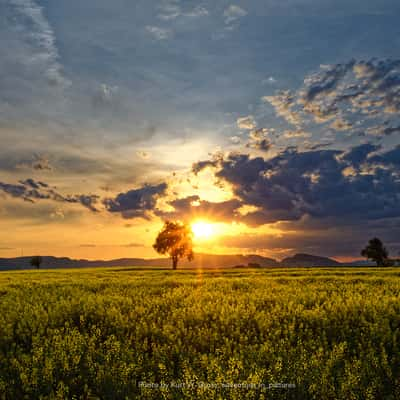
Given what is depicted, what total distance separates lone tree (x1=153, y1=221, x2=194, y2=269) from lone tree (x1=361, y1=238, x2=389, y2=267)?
46.6 m

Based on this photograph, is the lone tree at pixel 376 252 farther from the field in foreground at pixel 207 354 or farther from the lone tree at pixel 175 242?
the field in foreground at pixel 207 354

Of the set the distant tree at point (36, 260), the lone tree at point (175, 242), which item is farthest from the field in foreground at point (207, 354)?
the distant tree at point (36, 260)

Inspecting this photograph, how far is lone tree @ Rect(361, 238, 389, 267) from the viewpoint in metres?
93.5

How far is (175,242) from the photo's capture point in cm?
8900

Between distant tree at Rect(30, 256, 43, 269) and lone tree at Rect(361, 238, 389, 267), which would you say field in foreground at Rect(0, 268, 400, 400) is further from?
distant tree at Rect(30, 256, 43, 269)

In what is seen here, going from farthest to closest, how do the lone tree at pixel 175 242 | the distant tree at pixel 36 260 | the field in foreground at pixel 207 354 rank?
1. the distant tree at pixel 36 260
2. the lone tree at pixel 175 242
3. the field in foreground at pixel 207 354

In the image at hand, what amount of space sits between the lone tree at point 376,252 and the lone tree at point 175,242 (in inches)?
1834

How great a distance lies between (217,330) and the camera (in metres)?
9.12

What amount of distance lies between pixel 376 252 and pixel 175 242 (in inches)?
2075

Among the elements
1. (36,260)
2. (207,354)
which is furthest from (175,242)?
(207,354)

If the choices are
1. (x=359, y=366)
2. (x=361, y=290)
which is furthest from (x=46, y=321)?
(x=361, y=290)

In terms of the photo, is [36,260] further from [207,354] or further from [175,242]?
[207,354]

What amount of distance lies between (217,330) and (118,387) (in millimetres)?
3332

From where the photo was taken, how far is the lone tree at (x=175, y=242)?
88.8 meters
